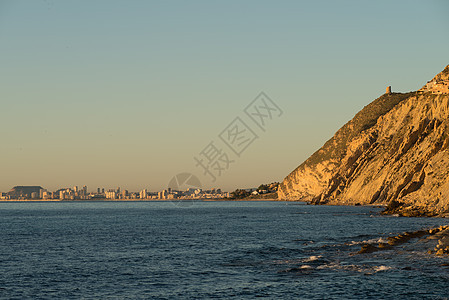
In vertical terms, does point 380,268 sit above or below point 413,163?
below

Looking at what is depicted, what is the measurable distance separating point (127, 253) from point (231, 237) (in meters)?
23.9

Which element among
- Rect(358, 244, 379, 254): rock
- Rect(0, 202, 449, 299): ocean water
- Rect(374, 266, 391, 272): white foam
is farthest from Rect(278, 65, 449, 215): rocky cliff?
Rect(374, 266, 391, 272): white foam

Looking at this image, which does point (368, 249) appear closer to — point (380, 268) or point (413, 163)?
point (380, 268)

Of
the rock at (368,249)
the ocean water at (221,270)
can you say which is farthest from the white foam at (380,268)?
the rock at (368,249)

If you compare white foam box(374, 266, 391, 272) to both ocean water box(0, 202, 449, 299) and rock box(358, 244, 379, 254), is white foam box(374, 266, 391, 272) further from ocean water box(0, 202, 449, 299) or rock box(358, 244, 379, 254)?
rock box(358, 244, 379, 254)

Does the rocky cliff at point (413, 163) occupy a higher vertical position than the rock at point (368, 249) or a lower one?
higher

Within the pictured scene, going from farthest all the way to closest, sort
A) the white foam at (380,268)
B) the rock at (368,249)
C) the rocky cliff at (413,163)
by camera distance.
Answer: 1. the rocky cliff at (413,163)
2. the rock at (368,249)
3. the white foam at (380,268)

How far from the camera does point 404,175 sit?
146000mm

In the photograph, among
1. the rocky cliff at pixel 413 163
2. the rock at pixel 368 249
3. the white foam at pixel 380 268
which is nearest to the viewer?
the white foam at pixel 380 268

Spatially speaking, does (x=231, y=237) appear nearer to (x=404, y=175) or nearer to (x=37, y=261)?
(x=37, y=261)

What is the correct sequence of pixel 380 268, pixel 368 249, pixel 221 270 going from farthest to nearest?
1. pixel 368 249
2. pixel 221 270
3. pixel 380 268

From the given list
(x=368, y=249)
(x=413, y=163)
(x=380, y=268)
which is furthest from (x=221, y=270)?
(x=413, y=163)

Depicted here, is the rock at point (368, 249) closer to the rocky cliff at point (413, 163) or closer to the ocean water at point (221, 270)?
the ocean water at point (221, 270)

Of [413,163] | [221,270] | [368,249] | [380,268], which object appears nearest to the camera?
[380,268]
